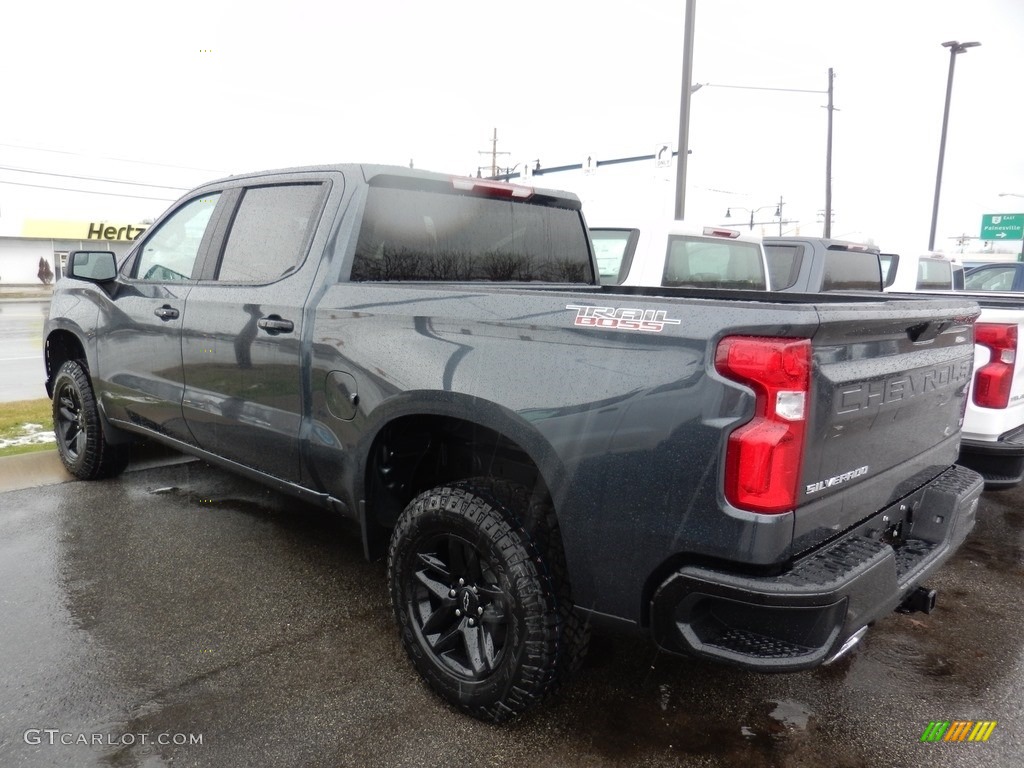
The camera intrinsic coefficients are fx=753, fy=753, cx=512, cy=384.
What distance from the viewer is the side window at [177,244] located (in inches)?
157

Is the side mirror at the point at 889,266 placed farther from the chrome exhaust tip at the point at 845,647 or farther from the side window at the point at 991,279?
the chrome exhaust tip at the point at 845,647

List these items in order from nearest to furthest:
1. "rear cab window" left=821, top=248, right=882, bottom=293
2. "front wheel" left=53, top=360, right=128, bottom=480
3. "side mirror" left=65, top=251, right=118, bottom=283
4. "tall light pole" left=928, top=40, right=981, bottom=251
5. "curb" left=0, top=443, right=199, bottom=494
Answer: "side mirror" left=65, top=251, right=118, bottom=283 < "front wheel" left=53, top=360, right=128, bottom=480 < "curb" left=0, top=443, right=199, bottom=494 < "rear cab window" left=821, top=248, right=882, bottom=293 < "tall light pole" left=928, top=40, right=981, bottom=251

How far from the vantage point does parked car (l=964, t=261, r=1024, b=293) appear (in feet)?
45.1

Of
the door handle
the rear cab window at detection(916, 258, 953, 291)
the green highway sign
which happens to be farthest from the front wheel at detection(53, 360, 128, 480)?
the green highway sign

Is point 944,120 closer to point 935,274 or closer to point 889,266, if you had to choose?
point 935,274

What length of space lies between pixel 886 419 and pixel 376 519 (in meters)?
1.89

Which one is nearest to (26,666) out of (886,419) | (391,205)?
(391,205)

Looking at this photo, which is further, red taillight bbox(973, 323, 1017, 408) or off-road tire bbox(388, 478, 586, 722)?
red taillight bbox(973, 323, 1017, 408)

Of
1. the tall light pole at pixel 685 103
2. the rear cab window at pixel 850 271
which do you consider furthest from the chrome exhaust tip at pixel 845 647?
the tall light pole at pixel 685 103

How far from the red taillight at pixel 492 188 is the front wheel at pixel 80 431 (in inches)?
116

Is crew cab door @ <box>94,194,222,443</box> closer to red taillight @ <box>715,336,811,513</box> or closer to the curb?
the curb

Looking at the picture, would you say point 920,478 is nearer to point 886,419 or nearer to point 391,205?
point 886,419

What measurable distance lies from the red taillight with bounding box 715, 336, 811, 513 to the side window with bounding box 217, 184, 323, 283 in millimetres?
2061

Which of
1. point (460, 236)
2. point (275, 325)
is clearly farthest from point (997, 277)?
point (275, 325)
